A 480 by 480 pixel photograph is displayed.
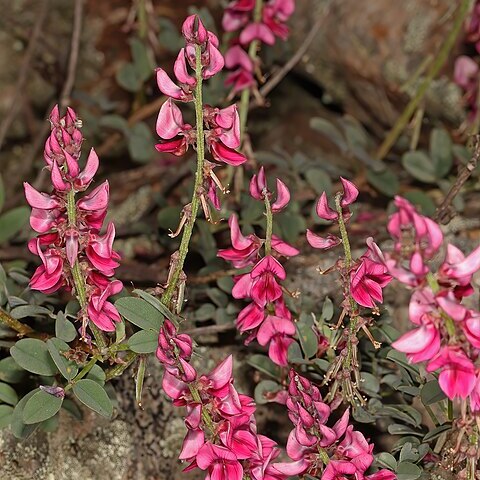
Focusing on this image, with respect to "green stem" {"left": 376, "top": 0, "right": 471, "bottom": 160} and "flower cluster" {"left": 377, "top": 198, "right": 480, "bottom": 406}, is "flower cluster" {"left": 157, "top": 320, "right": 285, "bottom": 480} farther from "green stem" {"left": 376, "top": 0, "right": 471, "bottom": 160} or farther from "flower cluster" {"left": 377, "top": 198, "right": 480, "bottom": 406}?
"green stem" {"left": 376, "top": 0, "right": 471, "bottom": 160}

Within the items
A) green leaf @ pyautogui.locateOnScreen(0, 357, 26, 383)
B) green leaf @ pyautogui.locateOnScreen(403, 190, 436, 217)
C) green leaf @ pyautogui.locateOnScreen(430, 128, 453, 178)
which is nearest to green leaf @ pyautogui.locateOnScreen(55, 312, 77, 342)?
green leaf @ pyautogui.locateOnScreen(0, 357, 26, 383)

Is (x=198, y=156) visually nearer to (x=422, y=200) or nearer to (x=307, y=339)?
(x=307, y=339)

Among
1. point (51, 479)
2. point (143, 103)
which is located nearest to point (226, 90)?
point (143, 103)

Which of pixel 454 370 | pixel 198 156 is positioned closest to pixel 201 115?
pixel 198 156

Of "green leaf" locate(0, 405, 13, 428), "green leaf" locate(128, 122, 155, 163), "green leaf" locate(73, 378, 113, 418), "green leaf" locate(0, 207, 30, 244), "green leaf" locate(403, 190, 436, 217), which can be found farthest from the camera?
"green leaf" locate(128, 122, 155, 163)

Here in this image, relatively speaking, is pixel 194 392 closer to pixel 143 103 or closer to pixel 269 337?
pixel 269 337
